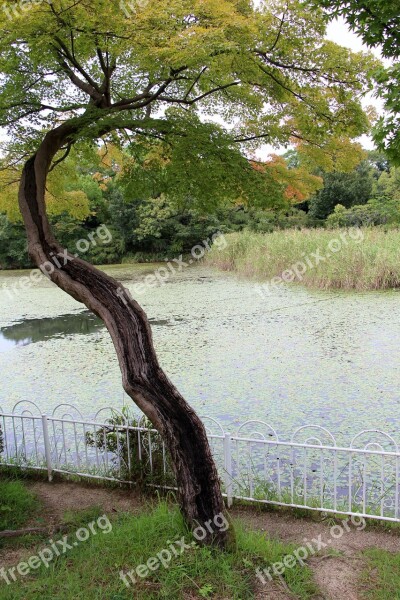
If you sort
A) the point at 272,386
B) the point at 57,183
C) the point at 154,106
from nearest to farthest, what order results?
the point at 154,106 < the point at 57,183 < the point at 272,386

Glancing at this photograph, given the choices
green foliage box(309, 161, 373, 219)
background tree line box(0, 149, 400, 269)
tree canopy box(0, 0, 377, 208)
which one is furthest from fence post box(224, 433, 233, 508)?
green foliage box(309, 161, 373, 219)

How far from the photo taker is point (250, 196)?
3062 millimetres

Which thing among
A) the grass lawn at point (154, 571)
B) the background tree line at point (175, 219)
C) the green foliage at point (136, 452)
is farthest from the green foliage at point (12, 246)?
the grass lawn at point (154, 571)

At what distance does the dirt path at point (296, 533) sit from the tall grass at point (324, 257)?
7.69 meters

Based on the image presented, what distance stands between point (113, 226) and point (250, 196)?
18.3 meters

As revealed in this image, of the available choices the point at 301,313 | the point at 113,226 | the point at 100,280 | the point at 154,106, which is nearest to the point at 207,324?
the point at 301,313

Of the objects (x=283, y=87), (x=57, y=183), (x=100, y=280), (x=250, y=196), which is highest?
(x=283, y=87)

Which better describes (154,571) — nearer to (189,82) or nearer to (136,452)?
(136,452)

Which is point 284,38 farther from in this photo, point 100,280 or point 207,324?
point 207,324

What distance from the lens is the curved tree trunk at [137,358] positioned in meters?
2.32

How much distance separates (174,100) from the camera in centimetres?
303

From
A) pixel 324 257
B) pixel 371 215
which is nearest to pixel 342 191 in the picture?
→ pixel 371 215

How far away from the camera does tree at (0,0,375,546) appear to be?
7.41ft

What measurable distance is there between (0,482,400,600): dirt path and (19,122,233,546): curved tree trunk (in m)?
0.44
